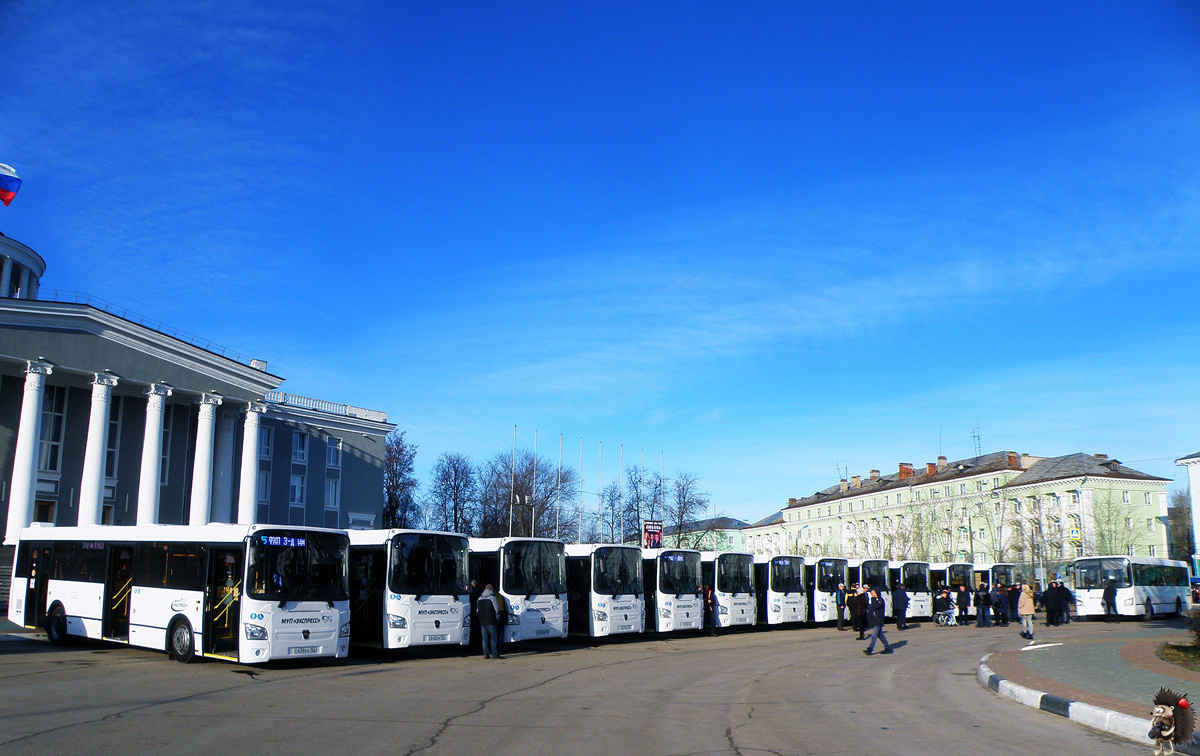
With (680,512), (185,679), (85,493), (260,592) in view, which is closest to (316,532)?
(260,592)

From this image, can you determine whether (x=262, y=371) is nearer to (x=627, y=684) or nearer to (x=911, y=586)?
(x=911, y=586)

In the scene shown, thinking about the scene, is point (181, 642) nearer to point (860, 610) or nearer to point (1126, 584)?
point (860, 610)

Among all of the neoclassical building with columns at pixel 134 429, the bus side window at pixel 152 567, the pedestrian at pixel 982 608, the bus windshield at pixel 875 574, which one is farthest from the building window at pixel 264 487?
the pedestrian at pixel 982 608

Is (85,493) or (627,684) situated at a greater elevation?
(85,493)

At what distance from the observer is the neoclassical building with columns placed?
4250 centimetres

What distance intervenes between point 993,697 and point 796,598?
2071 cm

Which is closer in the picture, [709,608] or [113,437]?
[709,608]

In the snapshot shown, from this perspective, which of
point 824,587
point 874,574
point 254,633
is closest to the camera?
point 254,633

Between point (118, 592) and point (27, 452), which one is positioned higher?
point (27, 452)

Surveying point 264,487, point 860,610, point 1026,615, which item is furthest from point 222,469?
point 1026,615

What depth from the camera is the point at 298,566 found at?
55.9 ft

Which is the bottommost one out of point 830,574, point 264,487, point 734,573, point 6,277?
point 830,574

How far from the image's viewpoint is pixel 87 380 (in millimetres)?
45500

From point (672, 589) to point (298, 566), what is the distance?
45.4 feet
